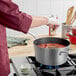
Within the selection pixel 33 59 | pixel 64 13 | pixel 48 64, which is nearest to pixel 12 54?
pixel 33 59

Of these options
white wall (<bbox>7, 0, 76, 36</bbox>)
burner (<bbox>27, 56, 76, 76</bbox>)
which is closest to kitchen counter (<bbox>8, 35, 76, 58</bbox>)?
burner (<bbox>27, 56, 76, 76</bbox>)

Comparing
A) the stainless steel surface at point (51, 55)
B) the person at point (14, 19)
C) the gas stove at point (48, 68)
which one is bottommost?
the gas stove at point (48, 68)

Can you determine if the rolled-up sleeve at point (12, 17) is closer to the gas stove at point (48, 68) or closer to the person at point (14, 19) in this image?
the person at point (14, 19)

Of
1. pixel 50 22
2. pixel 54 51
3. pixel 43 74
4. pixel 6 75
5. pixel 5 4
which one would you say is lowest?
pixel 6 75

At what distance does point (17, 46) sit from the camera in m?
2.03

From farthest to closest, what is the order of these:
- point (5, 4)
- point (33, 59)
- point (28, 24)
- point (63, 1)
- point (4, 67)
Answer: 1. point (63, 1)
2. point (4, 67)
3. point (33, 59)
4. point (28, 24)
5. point (5, 4)

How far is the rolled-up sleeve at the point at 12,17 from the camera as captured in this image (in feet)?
4.27

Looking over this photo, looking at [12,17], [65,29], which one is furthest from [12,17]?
[65,29]

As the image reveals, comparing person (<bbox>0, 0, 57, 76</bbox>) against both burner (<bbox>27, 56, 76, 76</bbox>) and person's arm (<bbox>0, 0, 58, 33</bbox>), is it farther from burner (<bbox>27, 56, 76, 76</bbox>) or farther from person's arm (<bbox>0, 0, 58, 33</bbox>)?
burner (<bbox>27, 56, 76, 76</bbox>)

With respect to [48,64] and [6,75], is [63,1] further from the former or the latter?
[48,64]

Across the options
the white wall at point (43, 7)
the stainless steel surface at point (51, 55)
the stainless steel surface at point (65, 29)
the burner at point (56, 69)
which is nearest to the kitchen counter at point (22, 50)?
the stainless steel surface at point (65, 29)

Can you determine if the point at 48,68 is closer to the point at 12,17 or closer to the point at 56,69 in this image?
the point at 56,69

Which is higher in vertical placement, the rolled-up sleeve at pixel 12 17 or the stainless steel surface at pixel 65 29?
the rolled-up sleeve at pixel 12 17

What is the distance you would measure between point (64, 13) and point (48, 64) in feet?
7.35
